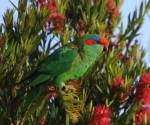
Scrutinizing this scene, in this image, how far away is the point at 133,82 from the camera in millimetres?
5180

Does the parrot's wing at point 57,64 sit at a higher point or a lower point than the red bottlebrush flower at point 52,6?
lower

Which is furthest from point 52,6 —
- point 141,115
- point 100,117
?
point 100,117

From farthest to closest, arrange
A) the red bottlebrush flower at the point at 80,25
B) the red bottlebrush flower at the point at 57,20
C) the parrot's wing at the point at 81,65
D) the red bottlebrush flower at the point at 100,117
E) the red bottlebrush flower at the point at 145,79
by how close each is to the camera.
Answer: the red bottlebrush flower at the point at 80,25, the red bottlebrush flower at the point at 57,20, the red bottlebrush flower at the point at 145,79, the parrot's wing at the point at 81,65, the red bottlebrush flower at the point at 100,117

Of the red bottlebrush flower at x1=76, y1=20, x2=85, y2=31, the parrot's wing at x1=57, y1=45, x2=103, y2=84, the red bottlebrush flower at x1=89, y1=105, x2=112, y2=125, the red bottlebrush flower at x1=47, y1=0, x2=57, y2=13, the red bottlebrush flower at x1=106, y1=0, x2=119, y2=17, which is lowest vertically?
the red bottlebrush flower at x1=89, y1=105, x2=112, y2=125

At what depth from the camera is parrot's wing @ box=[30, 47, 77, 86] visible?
16.0 feet

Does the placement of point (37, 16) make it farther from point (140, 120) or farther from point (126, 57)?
point (140, 120)

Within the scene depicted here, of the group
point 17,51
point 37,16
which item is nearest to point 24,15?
point 37,16

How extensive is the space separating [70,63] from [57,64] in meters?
0.13

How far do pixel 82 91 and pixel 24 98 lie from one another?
61 centimetres

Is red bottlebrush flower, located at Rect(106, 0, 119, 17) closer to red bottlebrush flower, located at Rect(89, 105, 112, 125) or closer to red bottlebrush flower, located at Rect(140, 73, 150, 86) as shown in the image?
red bottlebrush flower, located at Rect(140, 73, 150, 86)

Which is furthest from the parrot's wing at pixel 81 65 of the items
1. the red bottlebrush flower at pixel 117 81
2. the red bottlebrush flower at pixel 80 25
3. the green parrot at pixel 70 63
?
the red bottlebrush flower at pixel 80 25

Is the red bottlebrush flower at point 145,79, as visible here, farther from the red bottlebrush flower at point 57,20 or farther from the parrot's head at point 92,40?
the red bottlebrush flower at point 57,20

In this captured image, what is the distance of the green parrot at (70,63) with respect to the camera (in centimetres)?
487

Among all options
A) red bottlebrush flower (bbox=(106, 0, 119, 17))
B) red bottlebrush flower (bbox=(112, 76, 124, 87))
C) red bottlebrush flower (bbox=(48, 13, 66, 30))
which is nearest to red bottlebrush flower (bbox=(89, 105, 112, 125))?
red bottlebrush flower (bbox=(112, 76, 124, 87))
